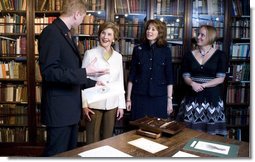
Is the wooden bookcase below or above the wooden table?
above

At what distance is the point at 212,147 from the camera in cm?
147

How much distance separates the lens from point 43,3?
9.32 ft

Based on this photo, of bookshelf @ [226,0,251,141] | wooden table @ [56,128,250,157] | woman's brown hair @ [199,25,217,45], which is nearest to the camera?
wooden table @ [56,128,250,157]

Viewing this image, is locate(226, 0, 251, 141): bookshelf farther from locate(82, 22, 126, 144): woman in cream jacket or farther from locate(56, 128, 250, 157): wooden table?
locate(82, 22, 126, 144): woman in cream jacket

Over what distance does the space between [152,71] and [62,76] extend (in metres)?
1.04

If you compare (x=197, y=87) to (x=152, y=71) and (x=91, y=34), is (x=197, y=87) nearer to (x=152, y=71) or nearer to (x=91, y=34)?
(x=152, y=71)

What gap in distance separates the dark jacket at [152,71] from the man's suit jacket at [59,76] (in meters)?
0.76

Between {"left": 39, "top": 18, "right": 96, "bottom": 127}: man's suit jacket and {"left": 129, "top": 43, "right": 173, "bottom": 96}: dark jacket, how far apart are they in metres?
0.76

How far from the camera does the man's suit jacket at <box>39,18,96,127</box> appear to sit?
1542 millimetres

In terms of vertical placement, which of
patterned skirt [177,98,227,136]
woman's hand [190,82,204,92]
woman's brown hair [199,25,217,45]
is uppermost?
woman's brown hair [199,25,217,45]

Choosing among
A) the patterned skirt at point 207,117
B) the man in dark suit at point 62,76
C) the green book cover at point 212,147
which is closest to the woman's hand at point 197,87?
the patterned skirt at point 207,117

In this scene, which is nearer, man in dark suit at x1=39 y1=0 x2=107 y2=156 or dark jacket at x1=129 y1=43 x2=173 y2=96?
man in dark suit at x1=39 y1=0 x2=107 y2=156

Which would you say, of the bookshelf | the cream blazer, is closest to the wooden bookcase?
the bookshelf

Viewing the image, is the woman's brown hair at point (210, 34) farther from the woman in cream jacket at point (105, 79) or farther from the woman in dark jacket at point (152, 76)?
the woman in cream jacket at point (105, 79)
